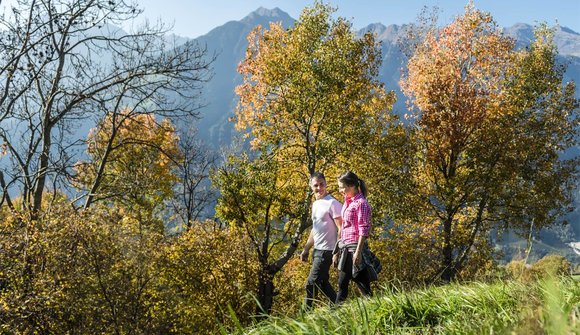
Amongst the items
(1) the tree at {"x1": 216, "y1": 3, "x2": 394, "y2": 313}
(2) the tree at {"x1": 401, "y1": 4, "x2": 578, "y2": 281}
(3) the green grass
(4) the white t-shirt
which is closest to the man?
(4) the white t-shirt

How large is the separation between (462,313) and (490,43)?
22.7 metres

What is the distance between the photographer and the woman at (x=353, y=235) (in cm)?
706

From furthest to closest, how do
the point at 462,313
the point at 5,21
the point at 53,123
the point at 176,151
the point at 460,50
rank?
the point at 176,151
the point at 460,50
the point at 53,123
the point at 5,21
the point at 462,313

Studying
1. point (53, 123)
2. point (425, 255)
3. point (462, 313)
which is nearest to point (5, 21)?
point (53, 123)

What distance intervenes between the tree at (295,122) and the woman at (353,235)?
12098 mm

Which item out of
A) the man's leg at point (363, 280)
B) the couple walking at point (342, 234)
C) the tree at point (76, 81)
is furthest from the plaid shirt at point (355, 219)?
the tree at point (76, 81)

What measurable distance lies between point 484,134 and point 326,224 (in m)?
15.9

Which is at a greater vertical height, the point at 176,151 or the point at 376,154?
the point at 176,151

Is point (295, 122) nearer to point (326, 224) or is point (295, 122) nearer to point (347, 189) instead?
point (326, 224)

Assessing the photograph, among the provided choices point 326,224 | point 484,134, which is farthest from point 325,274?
point 484,134

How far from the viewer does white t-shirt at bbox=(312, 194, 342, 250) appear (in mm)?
7887

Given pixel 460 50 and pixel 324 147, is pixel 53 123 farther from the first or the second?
pixel 460 50

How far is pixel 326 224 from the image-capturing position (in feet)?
26.1

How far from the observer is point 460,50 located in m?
23.8
